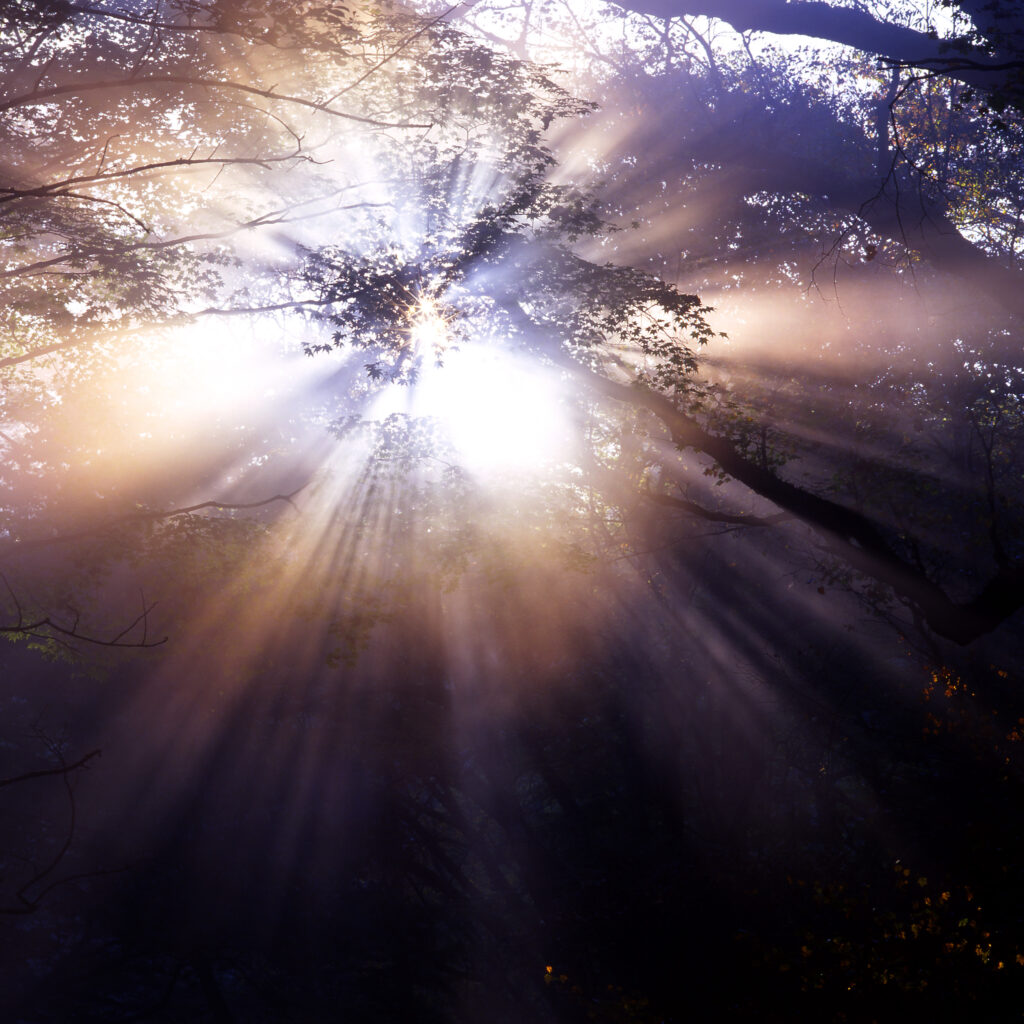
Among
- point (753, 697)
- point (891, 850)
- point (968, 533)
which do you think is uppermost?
point (968, 533)

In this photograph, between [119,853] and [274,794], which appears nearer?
[119,853]

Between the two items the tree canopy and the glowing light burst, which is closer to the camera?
the tree canopy

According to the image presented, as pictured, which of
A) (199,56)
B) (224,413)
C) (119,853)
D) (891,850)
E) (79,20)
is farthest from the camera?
(224,413)

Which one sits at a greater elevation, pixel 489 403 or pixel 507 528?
pixel 489 403

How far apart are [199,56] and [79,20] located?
1.56m

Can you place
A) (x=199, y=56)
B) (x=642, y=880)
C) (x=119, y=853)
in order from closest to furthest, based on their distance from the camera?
(x=199, y=56) < (x=642, y=880) < (x=119, y=853)

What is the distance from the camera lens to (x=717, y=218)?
17.4 m

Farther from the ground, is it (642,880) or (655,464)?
(655,464)

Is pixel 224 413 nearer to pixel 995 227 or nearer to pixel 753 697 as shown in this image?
pixel 753 697

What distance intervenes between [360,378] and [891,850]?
15185 millimetres

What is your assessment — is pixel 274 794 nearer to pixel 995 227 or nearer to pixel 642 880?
pixel 642 880

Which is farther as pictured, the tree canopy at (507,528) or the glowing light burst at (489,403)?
the glowing light burst at (489,403)

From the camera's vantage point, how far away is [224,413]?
17.1m

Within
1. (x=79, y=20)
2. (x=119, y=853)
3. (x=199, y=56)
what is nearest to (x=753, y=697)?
(x=119, y=853)
